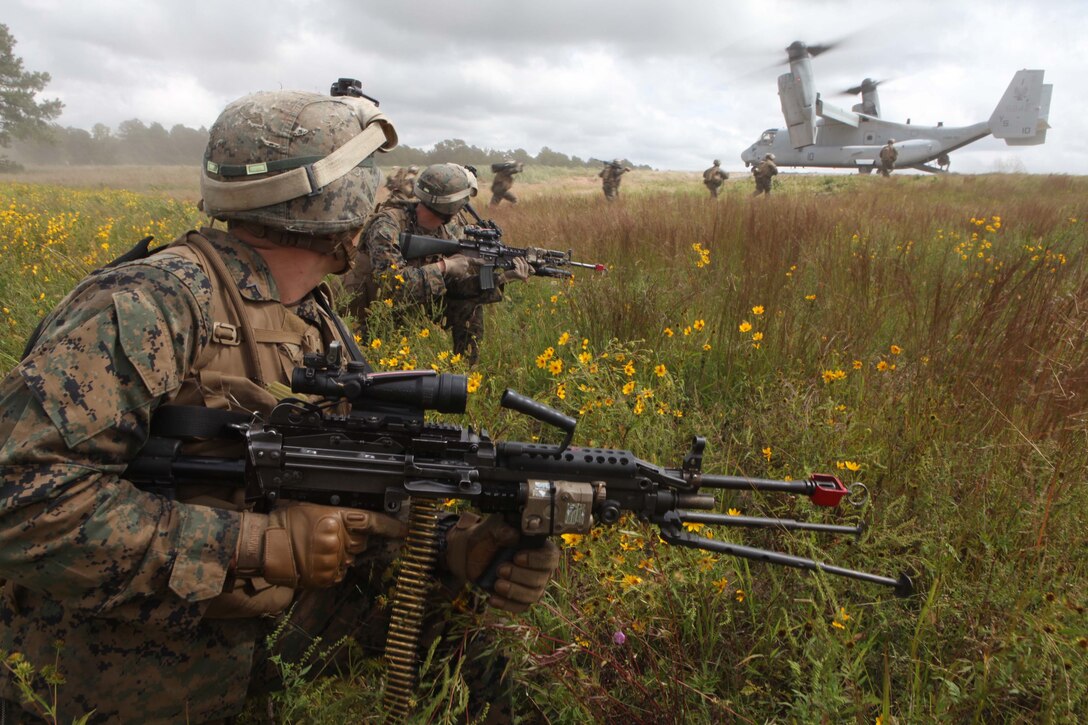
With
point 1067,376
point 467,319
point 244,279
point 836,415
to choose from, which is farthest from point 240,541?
point 467,319

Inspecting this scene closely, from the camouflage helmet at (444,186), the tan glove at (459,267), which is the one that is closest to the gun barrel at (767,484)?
the tan glove at (459,267)

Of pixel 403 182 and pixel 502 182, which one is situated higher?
pixel 502 182

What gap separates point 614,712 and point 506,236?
828 centimetres

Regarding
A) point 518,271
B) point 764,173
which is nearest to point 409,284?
point 518,271

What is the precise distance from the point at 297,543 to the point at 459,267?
13.9ft

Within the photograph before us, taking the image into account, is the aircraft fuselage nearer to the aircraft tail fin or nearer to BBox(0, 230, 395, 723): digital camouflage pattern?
the aircraft tail fin

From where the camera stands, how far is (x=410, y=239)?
207 inches

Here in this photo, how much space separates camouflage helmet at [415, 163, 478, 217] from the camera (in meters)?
5.65

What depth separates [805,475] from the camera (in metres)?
2.72

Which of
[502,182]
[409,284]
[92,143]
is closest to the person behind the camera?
[409,284]

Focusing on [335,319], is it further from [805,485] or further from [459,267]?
[459,267]

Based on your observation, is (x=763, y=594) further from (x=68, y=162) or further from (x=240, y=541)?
(x=68, y=162)

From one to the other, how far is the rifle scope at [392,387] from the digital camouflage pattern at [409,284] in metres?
2.96

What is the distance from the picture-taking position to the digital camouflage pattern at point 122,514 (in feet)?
4.54
